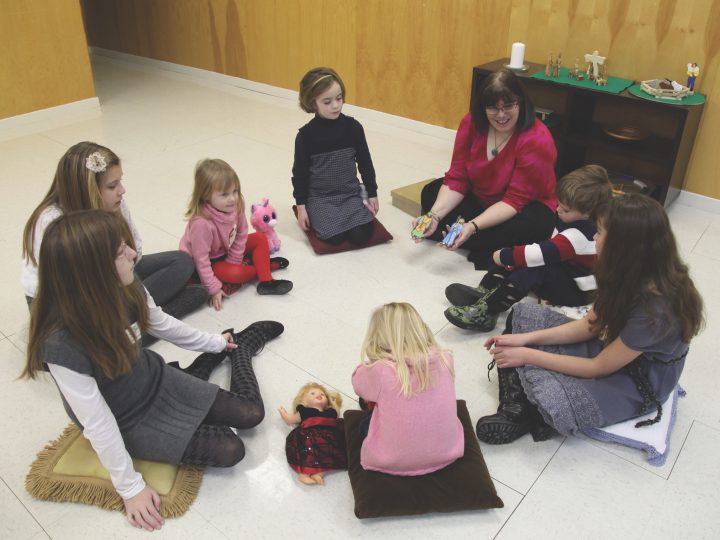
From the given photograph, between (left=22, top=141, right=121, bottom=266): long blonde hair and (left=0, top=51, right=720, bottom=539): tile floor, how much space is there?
1.73 ft

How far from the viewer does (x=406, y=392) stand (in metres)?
1.50

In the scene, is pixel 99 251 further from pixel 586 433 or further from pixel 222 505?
pixel 586 433

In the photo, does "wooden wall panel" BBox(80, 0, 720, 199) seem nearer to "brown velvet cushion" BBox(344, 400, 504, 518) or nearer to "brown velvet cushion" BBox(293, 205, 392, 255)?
"brown velvet cushion" BBox(293, 205, 392, 255)

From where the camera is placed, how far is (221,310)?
97.7 inches

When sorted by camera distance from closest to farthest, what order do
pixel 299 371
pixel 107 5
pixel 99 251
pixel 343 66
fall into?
1. pixel 99 251
2. pixel 299 371
3. pixel 343 66
4. pixel 107 5

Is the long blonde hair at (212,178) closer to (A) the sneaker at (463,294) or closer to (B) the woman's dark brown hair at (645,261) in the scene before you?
(A) the sneaker at (463,294)

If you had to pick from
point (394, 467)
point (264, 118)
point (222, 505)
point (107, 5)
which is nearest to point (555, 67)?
point (264, 118)

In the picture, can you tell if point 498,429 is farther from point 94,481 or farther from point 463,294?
point 94,481

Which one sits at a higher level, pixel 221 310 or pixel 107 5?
pixel 107 5

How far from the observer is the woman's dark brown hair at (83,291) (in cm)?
138

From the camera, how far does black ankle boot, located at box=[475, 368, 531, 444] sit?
1825mm

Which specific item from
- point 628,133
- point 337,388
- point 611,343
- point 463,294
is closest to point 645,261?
point 611,343

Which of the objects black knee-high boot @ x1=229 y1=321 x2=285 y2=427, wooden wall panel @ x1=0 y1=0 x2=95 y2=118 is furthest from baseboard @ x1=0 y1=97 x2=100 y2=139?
black knee-high boot @ x1=229 y1=321 x2=285 y2=427

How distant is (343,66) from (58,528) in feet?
12.5
